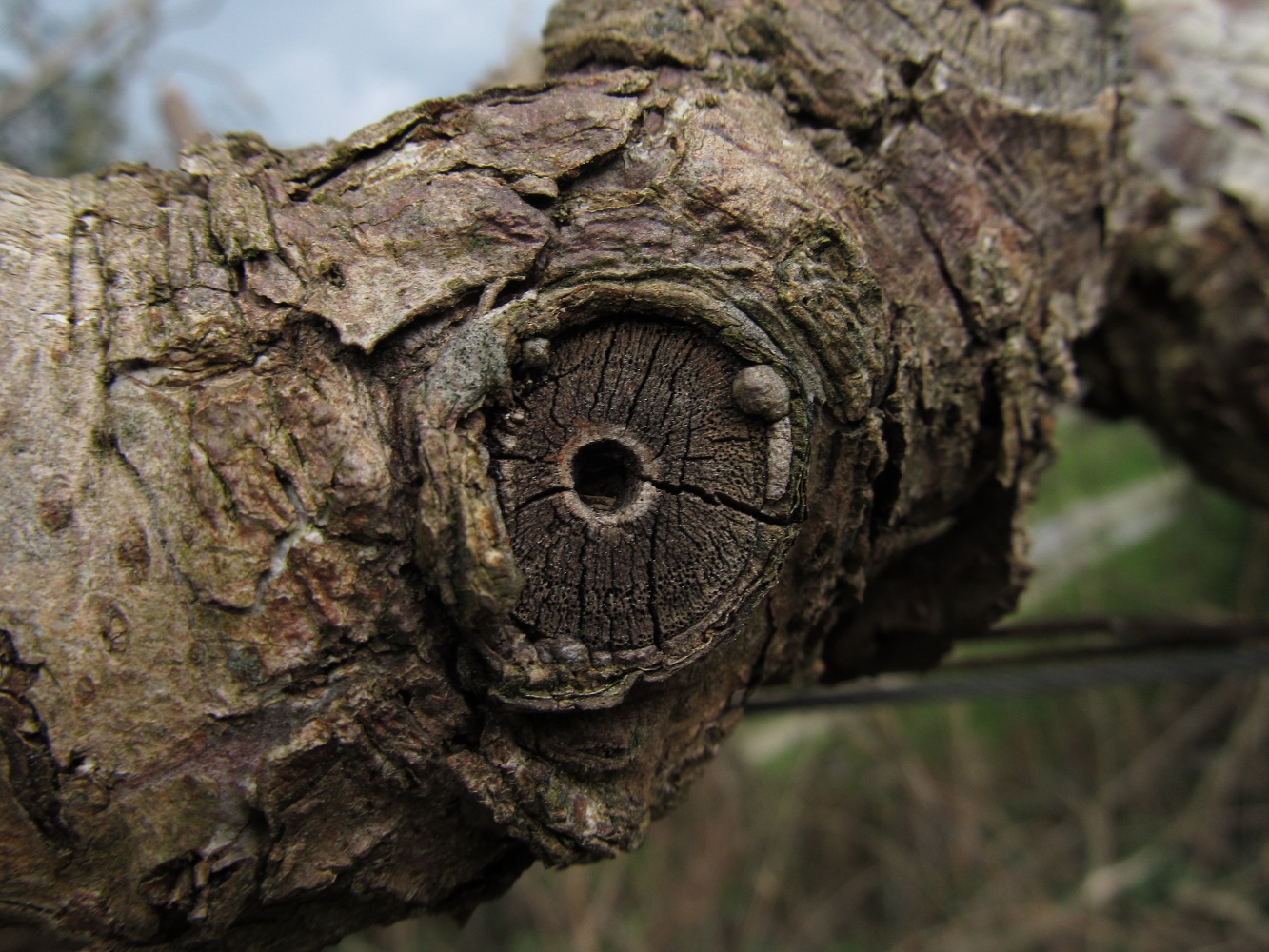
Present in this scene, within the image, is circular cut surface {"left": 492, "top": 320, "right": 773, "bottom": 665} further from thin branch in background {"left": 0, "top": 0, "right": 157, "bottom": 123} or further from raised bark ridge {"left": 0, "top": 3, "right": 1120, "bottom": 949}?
thin branch in background {"left": 0, "top": 0, "right": 157, "bottom": 123}

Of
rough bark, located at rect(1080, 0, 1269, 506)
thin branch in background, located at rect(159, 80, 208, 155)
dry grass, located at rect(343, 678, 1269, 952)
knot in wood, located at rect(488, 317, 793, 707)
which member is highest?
thin branch in background, located at rect(159, 80, 208, 155)

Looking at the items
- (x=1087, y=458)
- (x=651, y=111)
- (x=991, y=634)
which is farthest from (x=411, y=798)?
(x=1087, y=458)

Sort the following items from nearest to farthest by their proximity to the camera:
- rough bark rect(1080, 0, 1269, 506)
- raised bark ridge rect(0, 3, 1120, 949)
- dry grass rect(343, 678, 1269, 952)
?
raised bark ridge rect(0, 3, 1120, 949)
rough bark rect(1080, 0, 1269, 506)
dry grass rect(343, 678, 1269, 952)

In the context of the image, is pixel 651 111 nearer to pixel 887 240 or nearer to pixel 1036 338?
pixel 887 240

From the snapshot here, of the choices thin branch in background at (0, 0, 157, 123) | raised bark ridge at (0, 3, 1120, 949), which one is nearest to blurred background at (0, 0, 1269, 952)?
thin branch in background at (0, 0, 157, 123)

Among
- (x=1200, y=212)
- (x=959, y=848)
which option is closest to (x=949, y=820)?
(x=959, y=848)

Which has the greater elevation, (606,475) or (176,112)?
(176,112)

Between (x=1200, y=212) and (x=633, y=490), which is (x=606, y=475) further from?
(x=1200, y=212)
